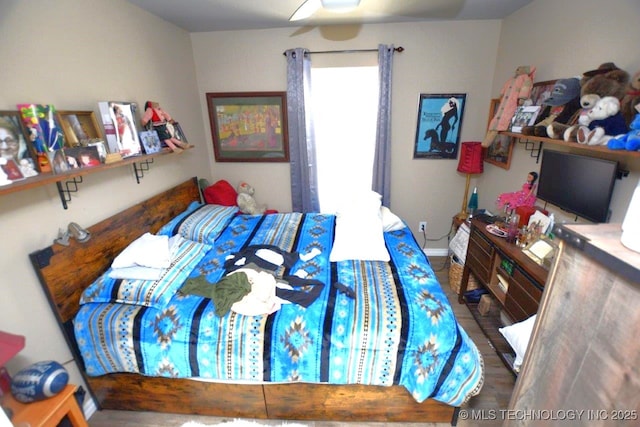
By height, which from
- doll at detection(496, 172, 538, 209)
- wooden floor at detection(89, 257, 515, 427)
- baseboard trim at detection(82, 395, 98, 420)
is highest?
doll at detection(496, 172, 538, 209)

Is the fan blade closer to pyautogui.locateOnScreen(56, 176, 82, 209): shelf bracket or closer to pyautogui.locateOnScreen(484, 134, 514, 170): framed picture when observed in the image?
pyautogui.locateOnScreen(56, 176, 82, 209): shelf bracket

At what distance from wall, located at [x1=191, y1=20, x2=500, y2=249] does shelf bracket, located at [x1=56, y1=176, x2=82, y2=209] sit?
1.72 metres

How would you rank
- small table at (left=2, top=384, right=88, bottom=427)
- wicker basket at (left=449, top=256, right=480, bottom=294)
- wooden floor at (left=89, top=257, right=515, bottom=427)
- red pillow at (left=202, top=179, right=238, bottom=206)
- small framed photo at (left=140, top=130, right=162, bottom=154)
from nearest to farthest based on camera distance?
small table at (left=2, top=384, right=88, bottom=427)
wooden floor at (left=89, top=257, right=515, bottom=427)
small framed photo at (left=140, top=130, right=162, bottom=154)
wicker basket at (left=449, top=256, right=480, bottom=294)
red pillow at (left=202, top=179, right=238, bottom=206)

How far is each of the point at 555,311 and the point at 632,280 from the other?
0.75ft

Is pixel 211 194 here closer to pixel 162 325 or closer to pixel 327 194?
pixel 327 194

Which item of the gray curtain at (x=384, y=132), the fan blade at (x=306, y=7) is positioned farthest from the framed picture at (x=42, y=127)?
the gray curtain at (x=384, y=132)

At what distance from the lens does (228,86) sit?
9.77 feet

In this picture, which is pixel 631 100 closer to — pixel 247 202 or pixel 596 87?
pixel 596 87

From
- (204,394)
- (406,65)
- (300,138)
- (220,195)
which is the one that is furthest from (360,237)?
(406,65)

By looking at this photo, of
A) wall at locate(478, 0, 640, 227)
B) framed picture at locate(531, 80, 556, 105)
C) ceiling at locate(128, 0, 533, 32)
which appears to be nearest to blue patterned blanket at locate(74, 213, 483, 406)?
wall at locate(478, 0, 640, 227)

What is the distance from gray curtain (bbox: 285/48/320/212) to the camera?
9.14 ft

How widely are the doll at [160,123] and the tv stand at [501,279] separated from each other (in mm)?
2527

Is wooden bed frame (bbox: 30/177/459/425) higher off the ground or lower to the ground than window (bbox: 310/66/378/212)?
lower

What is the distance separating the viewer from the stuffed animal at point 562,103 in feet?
5.53
